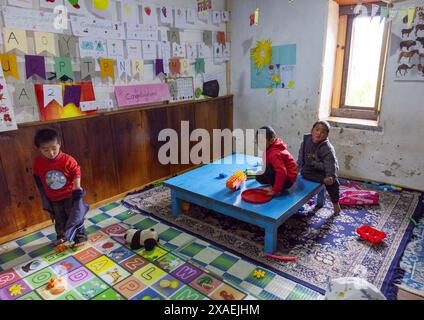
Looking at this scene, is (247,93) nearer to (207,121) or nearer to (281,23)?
(207,121)

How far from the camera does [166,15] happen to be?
3.17 meters

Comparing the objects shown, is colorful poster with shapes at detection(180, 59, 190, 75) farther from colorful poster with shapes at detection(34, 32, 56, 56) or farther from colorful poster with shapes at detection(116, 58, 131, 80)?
colorful poster with shapes at detection(34, 32, 56, 56)

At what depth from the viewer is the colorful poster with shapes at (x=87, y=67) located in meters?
2.59

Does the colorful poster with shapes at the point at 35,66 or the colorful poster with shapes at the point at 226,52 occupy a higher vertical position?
the colorful poster with shapes at the point at 226,52

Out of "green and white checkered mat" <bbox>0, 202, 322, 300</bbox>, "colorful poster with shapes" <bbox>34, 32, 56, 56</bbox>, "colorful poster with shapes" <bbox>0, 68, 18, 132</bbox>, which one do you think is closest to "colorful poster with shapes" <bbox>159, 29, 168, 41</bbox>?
"colorful poster with shapes" <bbox>34, 32, 56, 56</bbox>

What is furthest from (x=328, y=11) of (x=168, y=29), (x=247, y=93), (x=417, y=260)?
(x=417, y=260)

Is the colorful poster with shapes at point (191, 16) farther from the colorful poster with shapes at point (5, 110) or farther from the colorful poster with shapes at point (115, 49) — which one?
the colorful poster with shapes at point (5, 110)

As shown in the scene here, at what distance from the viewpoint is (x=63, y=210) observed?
2.21m

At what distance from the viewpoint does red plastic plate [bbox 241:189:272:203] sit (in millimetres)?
2199

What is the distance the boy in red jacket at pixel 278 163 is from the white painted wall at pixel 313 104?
1.38m

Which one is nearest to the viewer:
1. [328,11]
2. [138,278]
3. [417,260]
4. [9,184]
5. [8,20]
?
[138,278]

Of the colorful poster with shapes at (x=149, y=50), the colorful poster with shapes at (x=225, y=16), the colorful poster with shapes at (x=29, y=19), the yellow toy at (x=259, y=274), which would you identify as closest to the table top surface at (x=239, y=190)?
the yellow toy at (x=259, y=274)

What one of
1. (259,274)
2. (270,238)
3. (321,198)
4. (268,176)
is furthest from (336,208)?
(259,274)

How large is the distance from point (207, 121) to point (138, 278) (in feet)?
7.87
